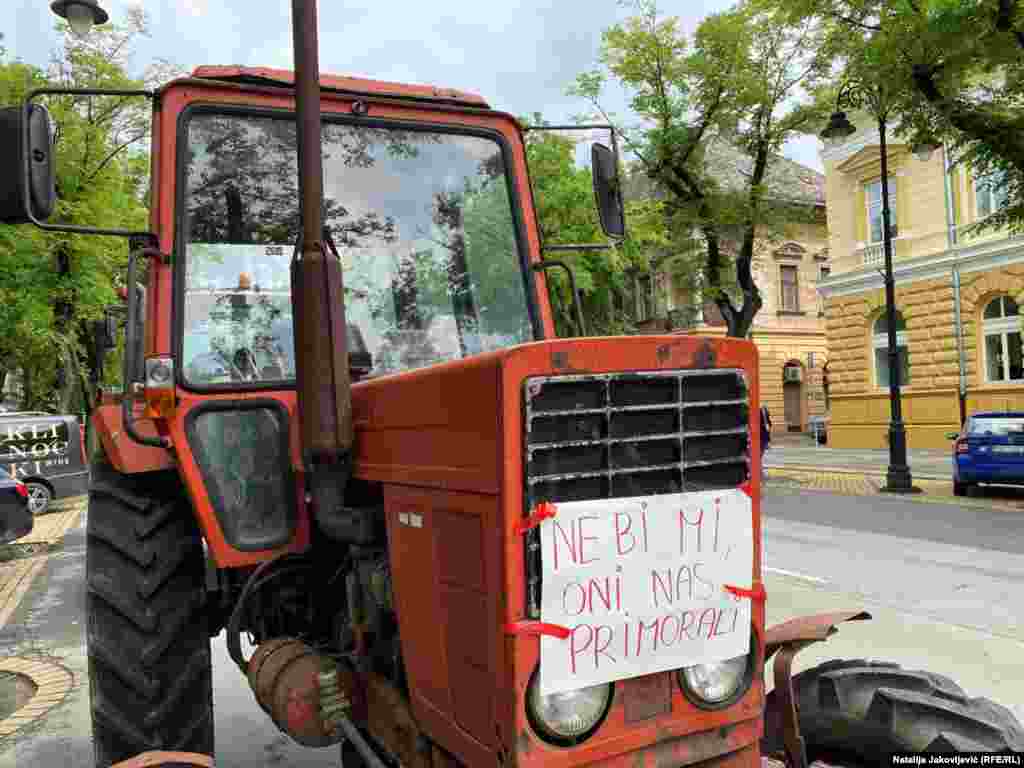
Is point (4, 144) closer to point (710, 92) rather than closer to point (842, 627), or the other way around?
point (842, 627)

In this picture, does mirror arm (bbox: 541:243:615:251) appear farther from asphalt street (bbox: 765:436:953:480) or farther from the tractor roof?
asphalt street (bbox: 765:436:953:480)

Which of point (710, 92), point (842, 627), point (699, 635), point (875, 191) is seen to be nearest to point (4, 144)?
point (699, 635)

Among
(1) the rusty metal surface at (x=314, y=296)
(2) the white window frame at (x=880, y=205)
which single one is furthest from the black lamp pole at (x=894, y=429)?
(1) the rusty metal surface at (x=314, y=296)

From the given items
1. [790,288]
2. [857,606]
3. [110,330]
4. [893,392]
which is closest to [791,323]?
[790,288]

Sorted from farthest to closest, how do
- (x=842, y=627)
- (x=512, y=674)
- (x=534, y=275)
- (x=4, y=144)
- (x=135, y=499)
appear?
(x=842, y=627), (x=534, y=275), (x=135, y=499), (x=4, y=144), (x=512, y=674)

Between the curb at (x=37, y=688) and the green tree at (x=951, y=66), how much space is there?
11744 millimetres

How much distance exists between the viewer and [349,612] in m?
2.99

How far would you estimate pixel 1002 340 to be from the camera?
73.9 feet

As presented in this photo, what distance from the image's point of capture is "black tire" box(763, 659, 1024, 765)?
245 centimetres

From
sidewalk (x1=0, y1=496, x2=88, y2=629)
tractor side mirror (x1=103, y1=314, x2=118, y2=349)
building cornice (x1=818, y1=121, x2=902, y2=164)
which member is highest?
building cornice (x1=818, y1=121, x2=902, y2=164)

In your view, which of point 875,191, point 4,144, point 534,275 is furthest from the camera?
point 875,191

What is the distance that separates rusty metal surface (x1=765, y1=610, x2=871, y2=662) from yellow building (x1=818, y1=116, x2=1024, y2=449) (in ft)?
64.0

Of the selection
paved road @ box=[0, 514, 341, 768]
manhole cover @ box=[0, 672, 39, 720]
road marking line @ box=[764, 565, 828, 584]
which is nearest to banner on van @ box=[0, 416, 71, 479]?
paved road @ box=[0, 514, 341, 768]

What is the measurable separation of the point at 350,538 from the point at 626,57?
765 inches
